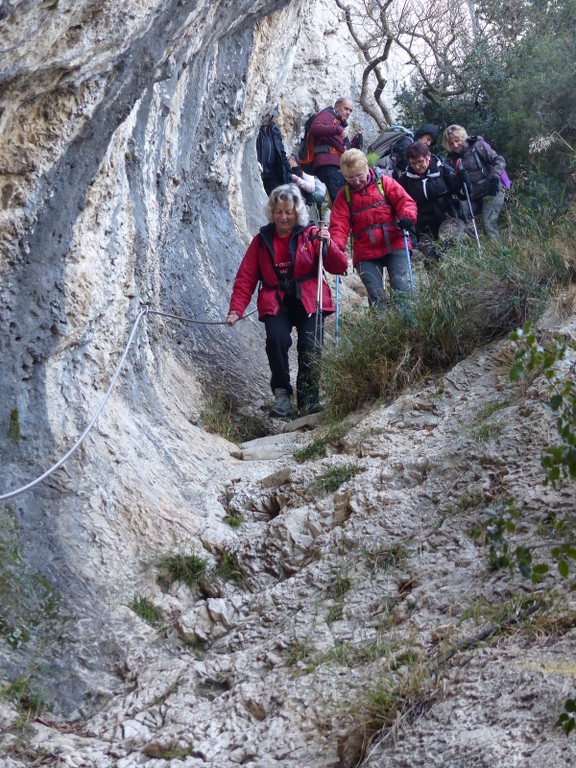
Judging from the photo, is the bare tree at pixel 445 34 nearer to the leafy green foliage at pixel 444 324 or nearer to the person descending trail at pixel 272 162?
the person descending trail at pixel 272 162

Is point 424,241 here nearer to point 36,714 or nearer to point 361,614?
point 361,614

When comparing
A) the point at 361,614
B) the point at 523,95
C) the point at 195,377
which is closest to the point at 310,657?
the point at 361,614

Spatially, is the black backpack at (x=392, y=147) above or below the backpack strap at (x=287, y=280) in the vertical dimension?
above

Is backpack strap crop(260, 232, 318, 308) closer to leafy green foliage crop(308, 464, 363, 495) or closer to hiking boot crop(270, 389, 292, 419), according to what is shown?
hiking boot crop(270, 389, 292, 419)

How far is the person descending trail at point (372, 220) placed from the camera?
28.6ft

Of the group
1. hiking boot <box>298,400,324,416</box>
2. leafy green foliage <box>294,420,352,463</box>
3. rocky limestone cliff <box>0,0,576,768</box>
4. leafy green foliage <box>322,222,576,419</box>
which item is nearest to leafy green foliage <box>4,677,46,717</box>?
rocky limestone cliff <box>0,0,576,768</box>

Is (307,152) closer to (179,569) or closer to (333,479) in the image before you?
(333,479)

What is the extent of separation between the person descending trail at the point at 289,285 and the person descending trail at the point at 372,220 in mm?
411

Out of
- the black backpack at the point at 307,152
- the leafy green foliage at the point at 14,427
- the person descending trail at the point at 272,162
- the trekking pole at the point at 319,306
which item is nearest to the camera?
the leafy green foliage at the point at 14,427

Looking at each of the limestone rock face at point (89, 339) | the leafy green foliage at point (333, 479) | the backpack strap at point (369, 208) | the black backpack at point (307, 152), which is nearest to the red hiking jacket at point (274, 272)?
the backpack strap at point (369, 208)

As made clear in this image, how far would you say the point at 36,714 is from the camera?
5000 mm

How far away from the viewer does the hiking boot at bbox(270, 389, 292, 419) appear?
27.8 feet

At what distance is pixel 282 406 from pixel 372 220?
1864 millimetres

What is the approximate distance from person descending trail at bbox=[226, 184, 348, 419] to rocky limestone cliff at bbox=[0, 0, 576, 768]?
739 millimetres
